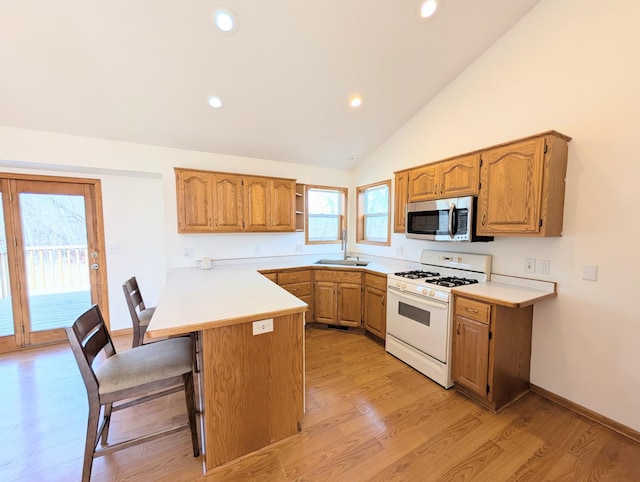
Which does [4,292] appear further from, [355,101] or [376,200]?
[376,200]

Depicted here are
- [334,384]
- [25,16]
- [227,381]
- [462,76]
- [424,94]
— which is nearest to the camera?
[227,381]

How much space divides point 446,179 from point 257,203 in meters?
2.30

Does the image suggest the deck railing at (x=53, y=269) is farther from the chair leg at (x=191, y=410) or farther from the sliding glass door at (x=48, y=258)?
the chair leg at (x=191, y=410)

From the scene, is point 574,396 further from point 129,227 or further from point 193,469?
point 129,227

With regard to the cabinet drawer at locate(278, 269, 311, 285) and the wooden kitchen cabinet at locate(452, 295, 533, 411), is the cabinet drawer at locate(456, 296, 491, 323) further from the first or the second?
the cabinet drawer at locate(278, 269, 311, 285)

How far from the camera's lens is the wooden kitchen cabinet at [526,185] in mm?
1937

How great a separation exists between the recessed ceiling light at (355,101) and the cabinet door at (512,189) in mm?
1457

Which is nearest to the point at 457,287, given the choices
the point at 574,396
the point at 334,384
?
the point at 574,396

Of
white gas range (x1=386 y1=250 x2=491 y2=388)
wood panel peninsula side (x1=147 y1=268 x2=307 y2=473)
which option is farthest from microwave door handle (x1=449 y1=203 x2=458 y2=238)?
wood panel peninsula side (x1=147 y1=268 x2=307 y2=473)

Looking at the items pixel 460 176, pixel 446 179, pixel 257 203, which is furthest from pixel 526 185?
pixel 257 203

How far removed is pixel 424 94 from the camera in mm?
3033

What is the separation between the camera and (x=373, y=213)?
4.21m

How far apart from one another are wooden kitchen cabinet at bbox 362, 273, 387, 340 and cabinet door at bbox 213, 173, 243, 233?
1.84m

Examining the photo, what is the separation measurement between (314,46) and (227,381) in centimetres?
272
